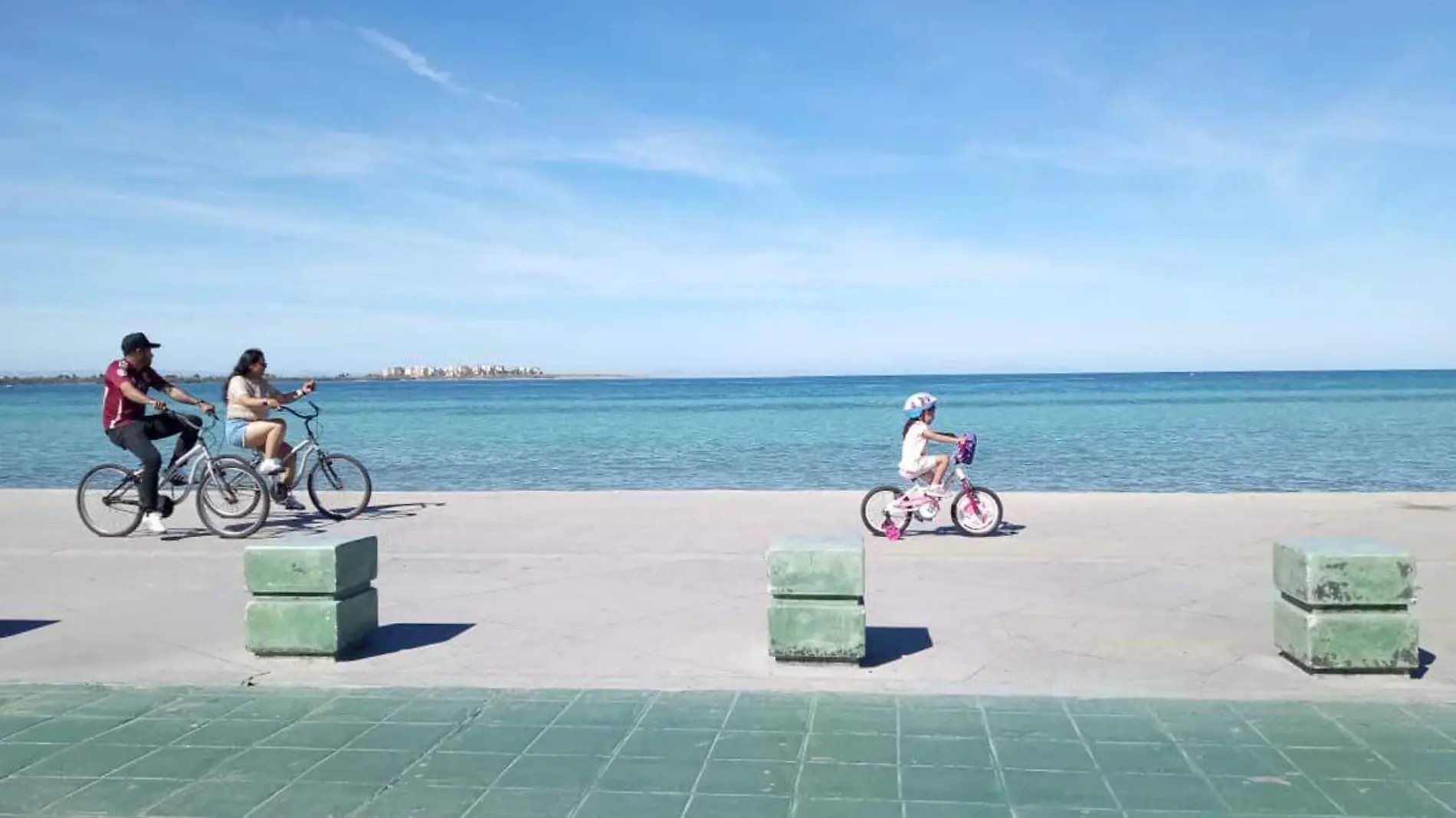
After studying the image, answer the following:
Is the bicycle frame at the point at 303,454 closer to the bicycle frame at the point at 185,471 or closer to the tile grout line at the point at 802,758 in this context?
the bicycle frame at the point at 185,471

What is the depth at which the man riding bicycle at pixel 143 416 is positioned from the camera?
10.9 m

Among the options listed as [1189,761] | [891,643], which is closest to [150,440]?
[891,643]

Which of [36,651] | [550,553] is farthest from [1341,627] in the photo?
[36,651]

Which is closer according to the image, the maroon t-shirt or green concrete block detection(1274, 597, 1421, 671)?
green concrete block detection(1274, 597, 1421, 671)

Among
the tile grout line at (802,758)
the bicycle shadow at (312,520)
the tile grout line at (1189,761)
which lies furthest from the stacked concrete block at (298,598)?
the bicycle shadow at (312,520)

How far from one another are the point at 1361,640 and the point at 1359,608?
167 millimetres

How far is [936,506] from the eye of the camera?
443 inches

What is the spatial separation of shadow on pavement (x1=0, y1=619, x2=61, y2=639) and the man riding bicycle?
3281 millimetres

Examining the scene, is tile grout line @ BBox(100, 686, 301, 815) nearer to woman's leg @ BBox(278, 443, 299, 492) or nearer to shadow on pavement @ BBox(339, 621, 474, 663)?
shadow on pavement @ BBox(339, 621, 474, 663)

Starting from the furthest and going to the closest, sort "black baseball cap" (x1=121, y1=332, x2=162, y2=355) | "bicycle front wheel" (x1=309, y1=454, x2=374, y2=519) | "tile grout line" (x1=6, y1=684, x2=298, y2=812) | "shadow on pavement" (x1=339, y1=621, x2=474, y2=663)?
"bicycle front wheel" (x1=309, y1=454, x2=374, y2=519) < "black baseball cap" (x1=121, y1=332, x2=162, y2=355) < "shadow on pavement" (x1=339, y1=621, x2=474, y2=663) < "tile grout line" (x1=6, y1=684, x2=298, y2=812)

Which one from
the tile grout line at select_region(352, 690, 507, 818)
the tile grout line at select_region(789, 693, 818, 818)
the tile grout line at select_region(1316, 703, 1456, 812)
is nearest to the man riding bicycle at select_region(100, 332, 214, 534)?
the tile grout line at select_region(352, 690, 507, 818)

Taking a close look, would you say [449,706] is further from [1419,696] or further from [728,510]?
[728,510]

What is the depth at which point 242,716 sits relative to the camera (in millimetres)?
5582

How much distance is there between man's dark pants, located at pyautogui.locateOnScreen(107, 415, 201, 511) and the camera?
11.0 meters
